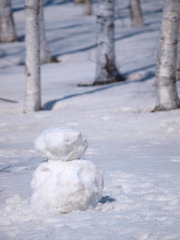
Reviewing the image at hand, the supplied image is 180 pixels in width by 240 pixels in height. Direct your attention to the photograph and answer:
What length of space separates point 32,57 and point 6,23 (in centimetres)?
1169

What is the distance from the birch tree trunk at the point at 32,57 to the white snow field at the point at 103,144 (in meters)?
0.39

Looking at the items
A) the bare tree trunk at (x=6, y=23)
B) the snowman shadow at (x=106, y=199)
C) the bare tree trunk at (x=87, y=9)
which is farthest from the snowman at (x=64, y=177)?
the bare tree trunk at (x=87, y=9)

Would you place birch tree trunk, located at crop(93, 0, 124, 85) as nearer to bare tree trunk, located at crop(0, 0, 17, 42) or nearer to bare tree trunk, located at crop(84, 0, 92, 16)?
bare tree trunk, located at crop(0, 0, 17, 42)

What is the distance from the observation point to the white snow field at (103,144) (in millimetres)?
4410

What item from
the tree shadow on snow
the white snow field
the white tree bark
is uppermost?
the white snow field

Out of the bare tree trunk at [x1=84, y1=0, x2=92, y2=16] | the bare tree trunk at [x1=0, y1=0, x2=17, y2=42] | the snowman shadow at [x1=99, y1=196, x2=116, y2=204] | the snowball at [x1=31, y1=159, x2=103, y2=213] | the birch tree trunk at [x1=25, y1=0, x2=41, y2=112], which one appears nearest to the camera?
the snowball at [x1=31, y1=159, x2=103, y2=213]

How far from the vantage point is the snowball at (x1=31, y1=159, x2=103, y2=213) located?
4809 millimetres

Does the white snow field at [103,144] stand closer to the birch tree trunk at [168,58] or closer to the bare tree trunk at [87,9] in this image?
the birch tree trunk at [168,58]

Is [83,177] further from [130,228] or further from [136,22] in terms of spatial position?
[136,22]

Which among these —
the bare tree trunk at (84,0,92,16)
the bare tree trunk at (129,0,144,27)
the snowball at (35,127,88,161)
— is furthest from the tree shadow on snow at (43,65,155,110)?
the bare tree trunk at (84,0,92,16)

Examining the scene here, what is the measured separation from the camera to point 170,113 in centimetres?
996

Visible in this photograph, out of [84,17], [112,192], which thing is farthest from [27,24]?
[84,17]

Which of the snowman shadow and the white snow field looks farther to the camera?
the snowman shadow

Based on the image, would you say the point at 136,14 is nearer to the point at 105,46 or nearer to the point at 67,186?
the point at 105,46
